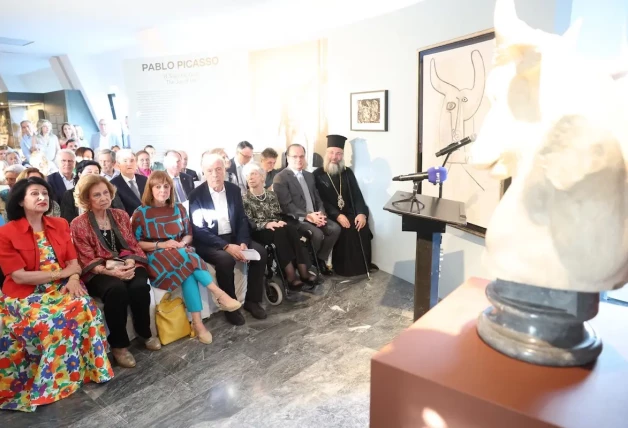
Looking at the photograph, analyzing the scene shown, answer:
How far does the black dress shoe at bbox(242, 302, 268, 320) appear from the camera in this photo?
3525 mm

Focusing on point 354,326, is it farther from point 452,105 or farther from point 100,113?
point 100,113

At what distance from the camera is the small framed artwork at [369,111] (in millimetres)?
4240

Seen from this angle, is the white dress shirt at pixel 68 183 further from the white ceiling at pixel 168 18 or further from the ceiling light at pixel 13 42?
the ceiling light at pixel 13 42

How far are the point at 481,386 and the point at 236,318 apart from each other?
8.67ft

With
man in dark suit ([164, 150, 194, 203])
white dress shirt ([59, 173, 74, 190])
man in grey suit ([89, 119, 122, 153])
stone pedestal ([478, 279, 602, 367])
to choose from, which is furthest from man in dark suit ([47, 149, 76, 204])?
man in grey suit ([89, 119, 122, 153])

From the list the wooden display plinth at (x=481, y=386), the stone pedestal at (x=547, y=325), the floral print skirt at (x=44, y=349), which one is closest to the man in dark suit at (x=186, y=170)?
the floral print skirt at (x=44, y=349)

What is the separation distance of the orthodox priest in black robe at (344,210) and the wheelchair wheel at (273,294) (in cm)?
98

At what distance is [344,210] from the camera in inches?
185

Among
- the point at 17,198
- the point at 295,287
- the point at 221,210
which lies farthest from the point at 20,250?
the point at 295,287

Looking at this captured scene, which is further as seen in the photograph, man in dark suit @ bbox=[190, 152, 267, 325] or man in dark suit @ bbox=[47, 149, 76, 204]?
man in dark suit @ bbox=[47, 149, 76, 204]

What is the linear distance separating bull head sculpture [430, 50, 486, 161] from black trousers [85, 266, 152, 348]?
8.40 ft

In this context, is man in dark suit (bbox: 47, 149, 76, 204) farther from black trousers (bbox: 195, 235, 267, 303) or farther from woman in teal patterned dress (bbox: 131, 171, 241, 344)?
black trousers (bbox: 195, 235, 267, 303)

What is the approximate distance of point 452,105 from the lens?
11.4 ft

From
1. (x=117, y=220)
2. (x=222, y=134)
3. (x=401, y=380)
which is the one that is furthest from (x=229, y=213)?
(x=401, y=380)
